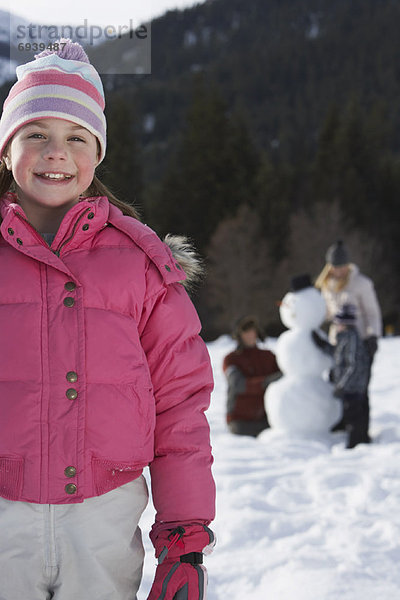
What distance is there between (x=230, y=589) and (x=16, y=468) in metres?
1.62

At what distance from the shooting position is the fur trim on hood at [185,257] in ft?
5.90

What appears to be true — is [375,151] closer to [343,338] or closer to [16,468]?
[343,338]

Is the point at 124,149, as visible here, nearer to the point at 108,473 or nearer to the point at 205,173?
the point at 205,173

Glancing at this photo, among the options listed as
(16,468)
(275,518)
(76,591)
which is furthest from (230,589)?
(16,468)

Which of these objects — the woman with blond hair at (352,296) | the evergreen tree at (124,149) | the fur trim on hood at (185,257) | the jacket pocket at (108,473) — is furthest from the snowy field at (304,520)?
the evergreen tree at (124,149)

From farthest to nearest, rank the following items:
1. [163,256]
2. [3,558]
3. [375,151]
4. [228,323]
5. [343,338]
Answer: [375,151], [228,323], [343,338], [163,256], [3,558]

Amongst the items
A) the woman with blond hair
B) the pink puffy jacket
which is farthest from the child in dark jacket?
the pink puffy jacket

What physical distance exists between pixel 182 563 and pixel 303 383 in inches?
178

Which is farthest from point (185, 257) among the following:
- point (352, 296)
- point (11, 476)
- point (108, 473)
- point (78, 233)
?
point (352, 296)

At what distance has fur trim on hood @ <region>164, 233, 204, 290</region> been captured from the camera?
180cm

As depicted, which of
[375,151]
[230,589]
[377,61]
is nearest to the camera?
[230,589]

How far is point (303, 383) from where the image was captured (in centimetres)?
593

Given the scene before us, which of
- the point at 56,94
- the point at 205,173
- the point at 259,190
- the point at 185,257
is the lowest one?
the point at 185,257

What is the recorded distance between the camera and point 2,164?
1.76 meters
